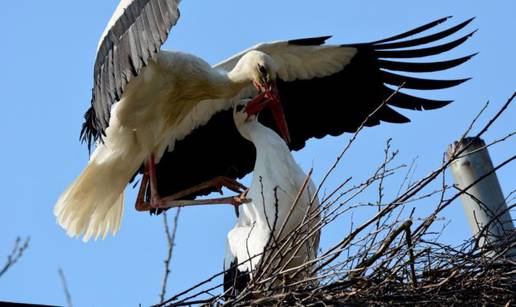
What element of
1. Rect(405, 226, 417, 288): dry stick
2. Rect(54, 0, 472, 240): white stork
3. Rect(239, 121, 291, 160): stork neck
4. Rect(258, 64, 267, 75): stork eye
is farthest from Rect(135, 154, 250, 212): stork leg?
Rect(405, 226, 417, 288): dry stick

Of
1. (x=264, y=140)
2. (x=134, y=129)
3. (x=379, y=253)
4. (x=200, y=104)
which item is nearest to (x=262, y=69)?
(x=264, y=140)

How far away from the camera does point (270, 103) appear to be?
6926 millimetres

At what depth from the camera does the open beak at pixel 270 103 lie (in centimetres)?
687

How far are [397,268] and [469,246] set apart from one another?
0.62 metres

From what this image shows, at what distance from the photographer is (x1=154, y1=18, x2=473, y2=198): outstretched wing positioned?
296 inches

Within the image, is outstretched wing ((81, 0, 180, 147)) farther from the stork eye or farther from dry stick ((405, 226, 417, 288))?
dry stick ((405, 226, 417, 288))

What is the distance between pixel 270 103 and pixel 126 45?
1.07 meters

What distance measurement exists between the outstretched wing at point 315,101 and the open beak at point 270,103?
467mm

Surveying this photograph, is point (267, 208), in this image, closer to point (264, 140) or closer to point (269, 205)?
point (269, 205)

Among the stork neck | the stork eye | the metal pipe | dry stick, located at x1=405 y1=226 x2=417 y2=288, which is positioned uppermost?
the stork eye

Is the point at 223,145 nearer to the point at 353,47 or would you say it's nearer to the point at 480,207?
the point at 353,47

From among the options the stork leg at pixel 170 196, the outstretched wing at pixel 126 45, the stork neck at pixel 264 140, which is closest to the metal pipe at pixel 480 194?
the stork neck at pixel 264 140

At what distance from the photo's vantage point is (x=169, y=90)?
7055 mm

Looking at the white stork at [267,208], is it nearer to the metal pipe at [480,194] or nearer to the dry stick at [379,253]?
the metal pipe at [480,194]
